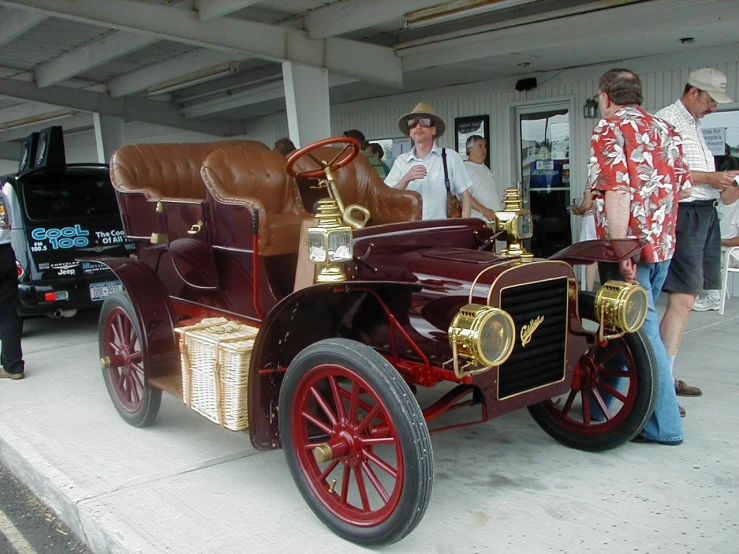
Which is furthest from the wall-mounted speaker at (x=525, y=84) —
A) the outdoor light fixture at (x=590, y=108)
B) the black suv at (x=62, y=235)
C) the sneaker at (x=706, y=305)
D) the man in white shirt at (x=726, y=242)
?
the black suv at (x=62, y=235)

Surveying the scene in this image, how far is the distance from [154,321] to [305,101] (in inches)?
208

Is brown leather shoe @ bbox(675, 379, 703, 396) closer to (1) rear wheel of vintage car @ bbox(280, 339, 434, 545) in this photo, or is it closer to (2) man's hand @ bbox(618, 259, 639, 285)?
(2) man's hand @ bbox(618, 259, 639, 285)

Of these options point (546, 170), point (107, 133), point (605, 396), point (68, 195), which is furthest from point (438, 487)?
point (107, 133)

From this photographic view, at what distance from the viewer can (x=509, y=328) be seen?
8.72ft

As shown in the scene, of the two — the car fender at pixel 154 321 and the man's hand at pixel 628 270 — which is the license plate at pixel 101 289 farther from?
the man's hand at pixel 628 270

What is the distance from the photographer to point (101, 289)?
6.81 meters

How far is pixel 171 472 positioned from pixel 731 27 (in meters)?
6.33

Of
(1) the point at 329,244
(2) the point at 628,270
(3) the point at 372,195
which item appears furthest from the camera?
(3) the point at 372,195

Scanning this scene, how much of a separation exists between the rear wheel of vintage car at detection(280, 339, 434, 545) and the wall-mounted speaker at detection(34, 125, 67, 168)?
4.54 meters

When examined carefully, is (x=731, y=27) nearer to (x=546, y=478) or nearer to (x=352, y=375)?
(x=546, y=478)

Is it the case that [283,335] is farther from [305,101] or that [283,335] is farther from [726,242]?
[305,101]

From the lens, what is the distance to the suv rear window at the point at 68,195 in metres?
6.69

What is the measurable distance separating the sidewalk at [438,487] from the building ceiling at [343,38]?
13.4 feet

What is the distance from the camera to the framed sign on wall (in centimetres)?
1030
